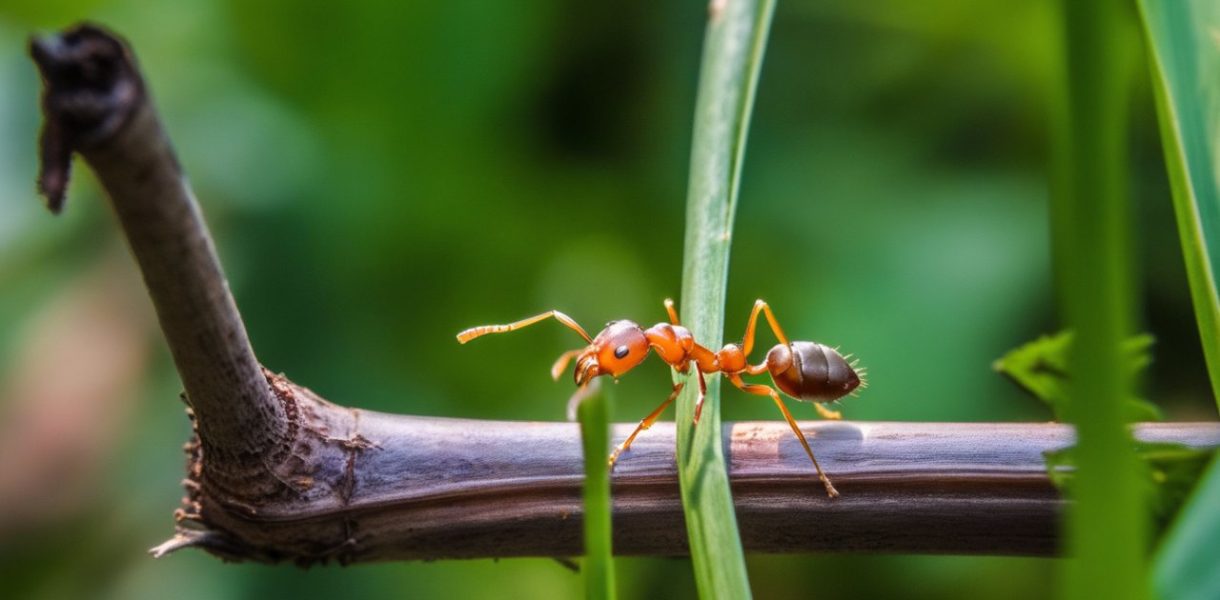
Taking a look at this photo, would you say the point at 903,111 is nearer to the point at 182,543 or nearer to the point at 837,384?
the point at 837,384

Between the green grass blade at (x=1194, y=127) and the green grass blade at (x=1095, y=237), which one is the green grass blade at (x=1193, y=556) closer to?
the green grass blade at (x=1095, y=237)

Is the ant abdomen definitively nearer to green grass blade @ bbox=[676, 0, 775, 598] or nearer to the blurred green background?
the blurred green background

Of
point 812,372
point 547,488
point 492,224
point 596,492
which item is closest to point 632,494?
point 547,488

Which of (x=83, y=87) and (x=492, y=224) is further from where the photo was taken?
(x=492, y=224)

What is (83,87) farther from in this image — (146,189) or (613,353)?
(613,353)

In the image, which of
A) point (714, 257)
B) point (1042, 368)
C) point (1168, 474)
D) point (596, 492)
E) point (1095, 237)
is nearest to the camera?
point (1095, 237)

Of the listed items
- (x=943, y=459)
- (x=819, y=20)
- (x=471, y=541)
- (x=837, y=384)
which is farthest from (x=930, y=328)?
(x=471, y=541)

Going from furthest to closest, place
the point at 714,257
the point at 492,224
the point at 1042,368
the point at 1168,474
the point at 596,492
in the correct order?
the point at 492,224 < the point at 1042,368 < the point at 714,257 < the point at 1168,474 < the point at 596,492

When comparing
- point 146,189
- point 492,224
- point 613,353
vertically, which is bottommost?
point 613,353
